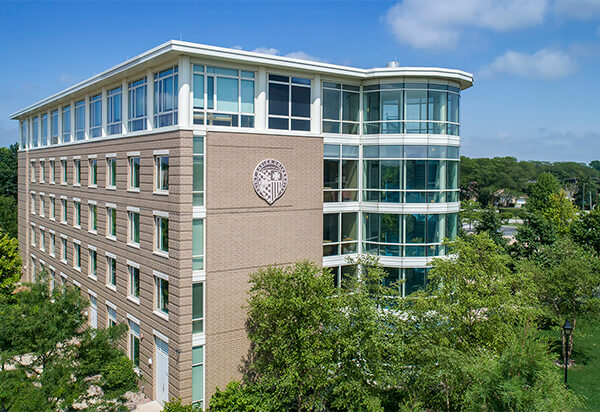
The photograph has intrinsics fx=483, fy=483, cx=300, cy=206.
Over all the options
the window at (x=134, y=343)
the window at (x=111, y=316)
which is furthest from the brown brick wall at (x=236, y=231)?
the window at (x=111, y=316)

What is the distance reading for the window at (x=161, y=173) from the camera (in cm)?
1928

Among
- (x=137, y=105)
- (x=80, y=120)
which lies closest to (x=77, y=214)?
(x=80, y=120)

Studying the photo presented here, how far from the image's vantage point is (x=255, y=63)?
1927cm

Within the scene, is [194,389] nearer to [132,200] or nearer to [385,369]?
[385,369]

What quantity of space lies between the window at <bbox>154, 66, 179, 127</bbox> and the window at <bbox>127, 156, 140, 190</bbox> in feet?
7.55

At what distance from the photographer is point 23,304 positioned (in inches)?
639

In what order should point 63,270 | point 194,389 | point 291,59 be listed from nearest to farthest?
point 194,389 < point 291,59 < point 63,270

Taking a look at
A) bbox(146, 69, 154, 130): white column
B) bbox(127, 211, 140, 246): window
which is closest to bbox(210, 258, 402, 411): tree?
bbox(127, 211, 140, 246): window

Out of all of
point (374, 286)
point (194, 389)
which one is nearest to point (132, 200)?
point (194, 389)

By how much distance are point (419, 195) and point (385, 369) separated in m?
9.15

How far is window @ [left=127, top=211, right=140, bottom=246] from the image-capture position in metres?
21.9

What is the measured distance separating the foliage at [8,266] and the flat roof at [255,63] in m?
14.0

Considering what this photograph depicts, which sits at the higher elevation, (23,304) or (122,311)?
(23,304)

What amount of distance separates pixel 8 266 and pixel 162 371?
60.8ft
